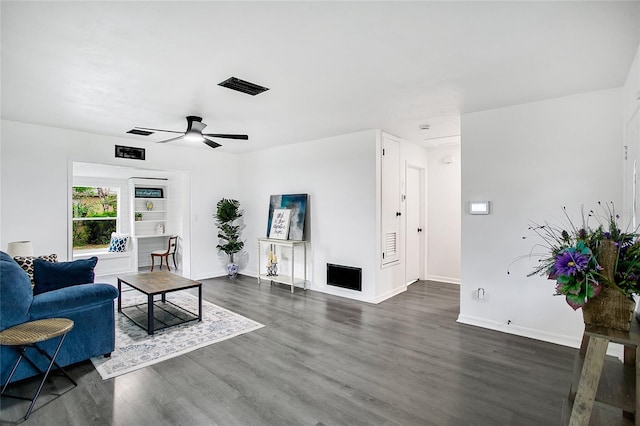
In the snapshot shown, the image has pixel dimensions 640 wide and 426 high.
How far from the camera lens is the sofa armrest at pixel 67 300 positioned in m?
2.60

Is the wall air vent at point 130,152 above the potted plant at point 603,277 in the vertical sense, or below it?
above

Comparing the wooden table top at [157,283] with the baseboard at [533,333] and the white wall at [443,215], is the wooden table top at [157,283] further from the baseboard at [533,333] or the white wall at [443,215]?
the white wall at [443,215]

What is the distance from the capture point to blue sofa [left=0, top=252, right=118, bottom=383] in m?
2.41

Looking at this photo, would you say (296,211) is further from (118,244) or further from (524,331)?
(118,244)

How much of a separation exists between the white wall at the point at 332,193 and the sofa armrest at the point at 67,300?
127 inches

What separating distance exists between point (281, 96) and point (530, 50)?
7.38 feet

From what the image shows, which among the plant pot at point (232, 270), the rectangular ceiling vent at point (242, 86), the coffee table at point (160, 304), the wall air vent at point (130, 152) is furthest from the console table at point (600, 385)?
the wall air vent at point (130, 152)

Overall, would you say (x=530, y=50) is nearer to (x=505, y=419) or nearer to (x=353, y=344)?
(x=505, y=419)

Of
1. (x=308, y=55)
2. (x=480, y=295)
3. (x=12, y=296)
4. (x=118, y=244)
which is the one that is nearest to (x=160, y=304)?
(x=12, y=296)

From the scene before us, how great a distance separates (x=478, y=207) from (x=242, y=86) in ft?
9.91

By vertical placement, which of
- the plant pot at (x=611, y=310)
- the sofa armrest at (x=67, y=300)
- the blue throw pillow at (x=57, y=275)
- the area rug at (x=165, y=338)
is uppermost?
the plant pot at (x=611, y=310)

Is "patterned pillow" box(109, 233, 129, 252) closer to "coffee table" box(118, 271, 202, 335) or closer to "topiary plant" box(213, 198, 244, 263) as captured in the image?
"topiary plant" box(213, 198, 244, 263)

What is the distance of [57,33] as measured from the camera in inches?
86.7

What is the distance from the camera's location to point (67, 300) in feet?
9.00
